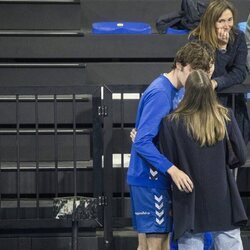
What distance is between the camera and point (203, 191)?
4.26 m

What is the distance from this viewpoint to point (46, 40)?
308 inches

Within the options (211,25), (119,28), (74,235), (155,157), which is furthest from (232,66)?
(119,28)

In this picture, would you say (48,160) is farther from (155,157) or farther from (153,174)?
(155,157)

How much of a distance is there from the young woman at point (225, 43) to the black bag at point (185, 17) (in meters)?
1.93

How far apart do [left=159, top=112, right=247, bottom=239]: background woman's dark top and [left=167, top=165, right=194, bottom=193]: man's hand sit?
0.12 feet

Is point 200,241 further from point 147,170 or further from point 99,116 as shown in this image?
point 99,116

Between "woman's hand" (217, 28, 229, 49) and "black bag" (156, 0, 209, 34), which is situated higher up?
"black bag" (156, 0, 209, 34)

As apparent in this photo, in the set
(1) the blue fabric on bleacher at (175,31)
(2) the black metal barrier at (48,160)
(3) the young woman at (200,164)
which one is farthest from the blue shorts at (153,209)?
(1) the blue fabric on bleacher at (175,31)

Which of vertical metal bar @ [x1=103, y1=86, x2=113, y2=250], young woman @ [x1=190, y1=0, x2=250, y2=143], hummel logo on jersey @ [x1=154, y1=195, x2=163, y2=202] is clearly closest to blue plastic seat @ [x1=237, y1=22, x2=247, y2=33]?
young woman @ [x1=190, y1=0, x2=250, y2=143]

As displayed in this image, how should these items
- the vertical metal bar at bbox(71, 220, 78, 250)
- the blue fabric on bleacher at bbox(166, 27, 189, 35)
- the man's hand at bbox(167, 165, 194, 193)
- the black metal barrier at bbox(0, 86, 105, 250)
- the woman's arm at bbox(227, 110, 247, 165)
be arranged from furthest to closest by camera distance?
the blue fabric on bleacher at bbox(166, 27, 189, 35)
the black metal barrier at bbox(0, 86, 105, 250)
the vertical metal bar at bbox(71, 220, 78, 250)
the woman's arm at bbox(227, 110, 247, 165)
the man's hand at bbox(167, 165, 194, 193)

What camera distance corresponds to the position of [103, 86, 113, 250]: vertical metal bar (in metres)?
5.73

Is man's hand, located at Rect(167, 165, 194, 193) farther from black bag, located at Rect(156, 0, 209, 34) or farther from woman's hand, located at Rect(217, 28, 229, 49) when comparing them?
black bag, located at Rect(156, 0, 209, 34)

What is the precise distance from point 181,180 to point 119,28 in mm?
4042

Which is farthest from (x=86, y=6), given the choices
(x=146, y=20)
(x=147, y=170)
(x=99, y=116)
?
(x=147, y=170)
